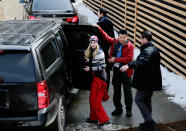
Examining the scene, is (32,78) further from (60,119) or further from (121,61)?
(121,61)

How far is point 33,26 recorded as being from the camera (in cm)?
593

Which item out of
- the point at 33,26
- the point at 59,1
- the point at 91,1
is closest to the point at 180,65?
the point at 33,26

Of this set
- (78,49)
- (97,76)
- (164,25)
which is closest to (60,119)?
(97,76)

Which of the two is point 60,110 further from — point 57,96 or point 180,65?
point 180,65

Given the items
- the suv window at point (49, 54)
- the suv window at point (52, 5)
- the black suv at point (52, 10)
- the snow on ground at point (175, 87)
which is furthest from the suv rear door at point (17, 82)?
the suv window at point (52, 5)

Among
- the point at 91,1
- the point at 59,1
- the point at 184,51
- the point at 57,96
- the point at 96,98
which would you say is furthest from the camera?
the point at 91,1

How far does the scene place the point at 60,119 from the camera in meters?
5.30

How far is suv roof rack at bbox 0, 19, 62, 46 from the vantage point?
4.82 m

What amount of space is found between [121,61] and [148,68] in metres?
0.65

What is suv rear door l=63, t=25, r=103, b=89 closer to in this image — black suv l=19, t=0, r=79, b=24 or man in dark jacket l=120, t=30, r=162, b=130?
man in dark jacket l=120, t=30, r=162, b=130

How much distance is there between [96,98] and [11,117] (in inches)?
78.2

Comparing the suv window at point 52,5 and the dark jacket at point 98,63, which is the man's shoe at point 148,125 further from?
the suv window at point 52,5

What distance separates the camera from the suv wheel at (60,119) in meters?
5.11

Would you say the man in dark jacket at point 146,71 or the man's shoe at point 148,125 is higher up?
the man in dark jacket at point 146,71
